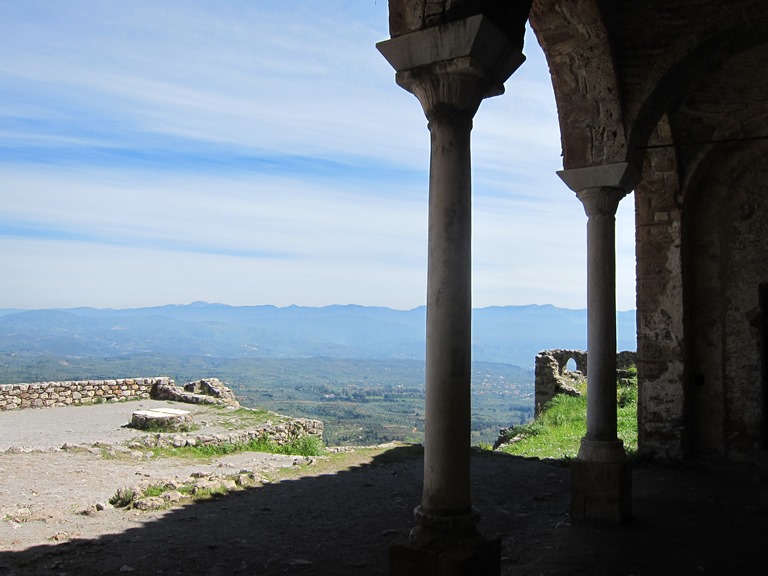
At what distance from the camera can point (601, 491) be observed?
21.1 ft

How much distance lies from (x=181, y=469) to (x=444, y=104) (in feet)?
30.2

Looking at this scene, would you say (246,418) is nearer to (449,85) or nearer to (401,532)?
→ (401,532)

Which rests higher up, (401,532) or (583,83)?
(583,83)

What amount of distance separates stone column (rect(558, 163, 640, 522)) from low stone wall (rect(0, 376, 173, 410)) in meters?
17.6

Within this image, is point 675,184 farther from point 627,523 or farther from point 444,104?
point 444,104

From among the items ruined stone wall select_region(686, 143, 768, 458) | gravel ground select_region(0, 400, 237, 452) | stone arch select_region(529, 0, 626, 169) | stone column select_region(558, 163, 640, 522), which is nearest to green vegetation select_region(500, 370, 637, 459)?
ruined stone wall select_region(686, 143, 768, 458)

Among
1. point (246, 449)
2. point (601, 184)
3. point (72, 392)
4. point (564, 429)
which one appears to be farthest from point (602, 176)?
point (72, 392)

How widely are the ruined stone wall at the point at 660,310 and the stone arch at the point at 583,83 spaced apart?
3.08 metres

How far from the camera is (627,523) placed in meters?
6.41

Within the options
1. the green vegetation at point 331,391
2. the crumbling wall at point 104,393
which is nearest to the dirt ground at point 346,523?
the green vegetation at point 331,391

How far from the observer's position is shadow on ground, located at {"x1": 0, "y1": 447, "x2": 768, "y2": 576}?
538 centimetres

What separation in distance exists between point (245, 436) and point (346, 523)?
775 cm

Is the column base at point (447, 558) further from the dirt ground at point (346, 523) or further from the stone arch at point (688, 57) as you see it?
the stone arch at point (688, 57)

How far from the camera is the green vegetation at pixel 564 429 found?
1209cm
